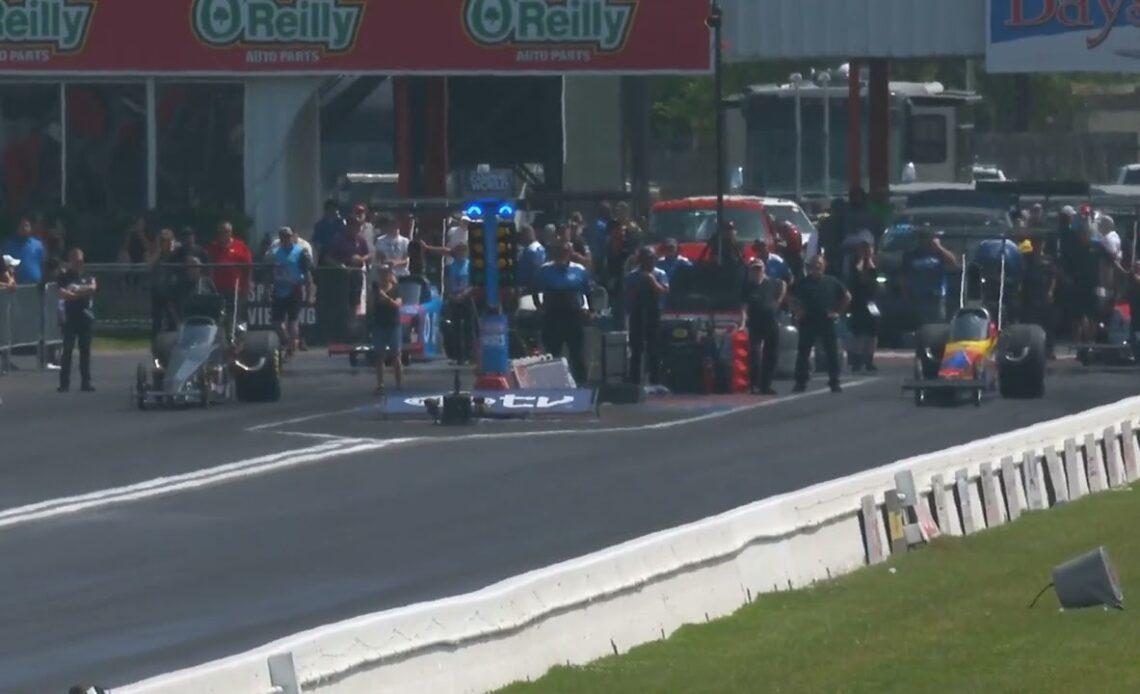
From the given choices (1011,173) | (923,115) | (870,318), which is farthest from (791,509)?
(1011,173)

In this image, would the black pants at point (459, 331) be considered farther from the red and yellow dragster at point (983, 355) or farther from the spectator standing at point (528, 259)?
the red and yellow dragster at point (983, 355)

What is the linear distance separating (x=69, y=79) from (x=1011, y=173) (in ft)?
105

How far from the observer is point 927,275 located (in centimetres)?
2992

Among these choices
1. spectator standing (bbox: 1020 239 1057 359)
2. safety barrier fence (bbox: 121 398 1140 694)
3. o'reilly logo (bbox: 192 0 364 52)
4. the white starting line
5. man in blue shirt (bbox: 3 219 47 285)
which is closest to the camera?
safety barrier fence (bbox: 121 398 1140 694)

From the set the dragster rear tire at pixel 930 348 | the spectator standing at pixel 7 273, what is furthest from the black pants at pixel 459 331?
the dragster rear tire at pixel 930 348

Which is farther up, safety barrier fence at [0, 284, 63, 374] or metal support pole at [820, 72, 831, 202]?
metal support pole at [820, 72, 831, 202]

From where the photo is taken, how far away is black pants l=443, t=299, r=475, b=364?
2927cm

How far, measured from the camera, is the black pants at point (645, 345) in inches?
1021

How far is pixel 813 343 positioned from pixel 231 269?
23.9 feet

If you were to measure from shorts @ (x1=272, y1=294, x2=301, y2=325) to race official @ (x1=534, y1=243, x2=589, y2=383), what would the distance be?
172 inches

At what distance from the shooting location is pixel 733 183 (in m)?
47.5

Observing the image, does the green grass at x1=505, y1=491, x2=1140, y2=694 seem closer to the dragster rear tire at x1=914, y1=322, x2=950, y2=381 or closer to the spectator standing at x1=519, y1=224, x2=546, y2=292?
the dragster rear tire at x1=914, y1=322, x2=950, y2=381

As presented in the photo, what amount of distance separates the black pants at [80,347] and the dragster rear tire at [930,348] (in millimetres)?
8758

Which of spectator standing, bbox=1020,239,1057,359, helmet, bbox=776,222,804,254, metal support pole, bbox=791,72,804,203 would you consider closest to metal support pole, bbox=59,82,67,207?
metal support pole, bbox=791,72,804,203
